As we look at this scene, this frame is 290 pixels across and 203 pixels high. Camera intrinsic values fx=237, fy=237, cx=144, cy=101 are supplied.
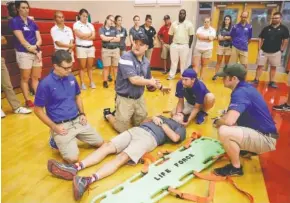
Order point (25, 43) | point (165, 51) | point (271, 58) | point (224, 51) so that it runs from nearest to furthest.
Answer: point (25, 43) < point (271, 58) < point (224, 51) < point (165, 51)

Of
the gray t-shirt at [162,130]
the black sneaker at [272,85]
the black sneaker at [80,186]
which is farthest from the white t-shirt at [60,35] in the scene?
the black sneaker at [272,85]

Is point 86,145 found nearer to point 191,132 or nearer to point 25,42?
point 191,132

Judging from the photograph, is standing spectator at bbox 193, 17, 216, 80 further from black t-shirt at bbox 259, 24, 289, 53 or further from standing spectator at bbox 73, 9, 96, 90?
standing spectator at bbox 73, 9, 96, 90

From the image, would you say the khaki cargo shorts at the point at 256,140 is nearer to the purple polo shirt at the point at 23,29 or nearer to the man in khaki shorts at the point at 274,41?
the purple polo shirt at the point at 23,29

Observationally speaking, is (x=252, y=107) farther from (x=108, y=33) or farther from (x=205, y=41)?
(x=205, y=41)

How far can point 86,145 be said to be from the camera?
8.36 ft

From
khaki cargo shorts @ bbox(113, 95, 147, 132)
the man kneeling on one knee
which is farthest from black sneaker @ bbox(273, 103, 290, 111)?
khaki cargo shorts @ bbox(113, 95, 147, 132)

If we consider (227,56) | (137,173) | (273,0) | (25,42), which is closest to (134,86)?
(137,173)

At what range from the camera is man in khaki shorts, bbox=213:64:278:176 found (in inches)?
76.8

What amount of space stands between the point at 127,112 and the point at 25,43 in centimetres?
182

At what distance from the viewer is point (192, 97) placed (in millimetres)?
3098

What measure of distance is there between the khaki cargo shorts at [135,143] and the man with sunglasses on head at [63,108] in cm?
30

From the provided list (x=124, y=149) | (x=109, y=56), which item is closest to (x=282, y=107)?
(x=124, y=149)

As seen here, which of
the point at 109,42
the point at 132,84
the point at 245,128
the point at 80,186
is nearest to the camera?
the point at 80,186
